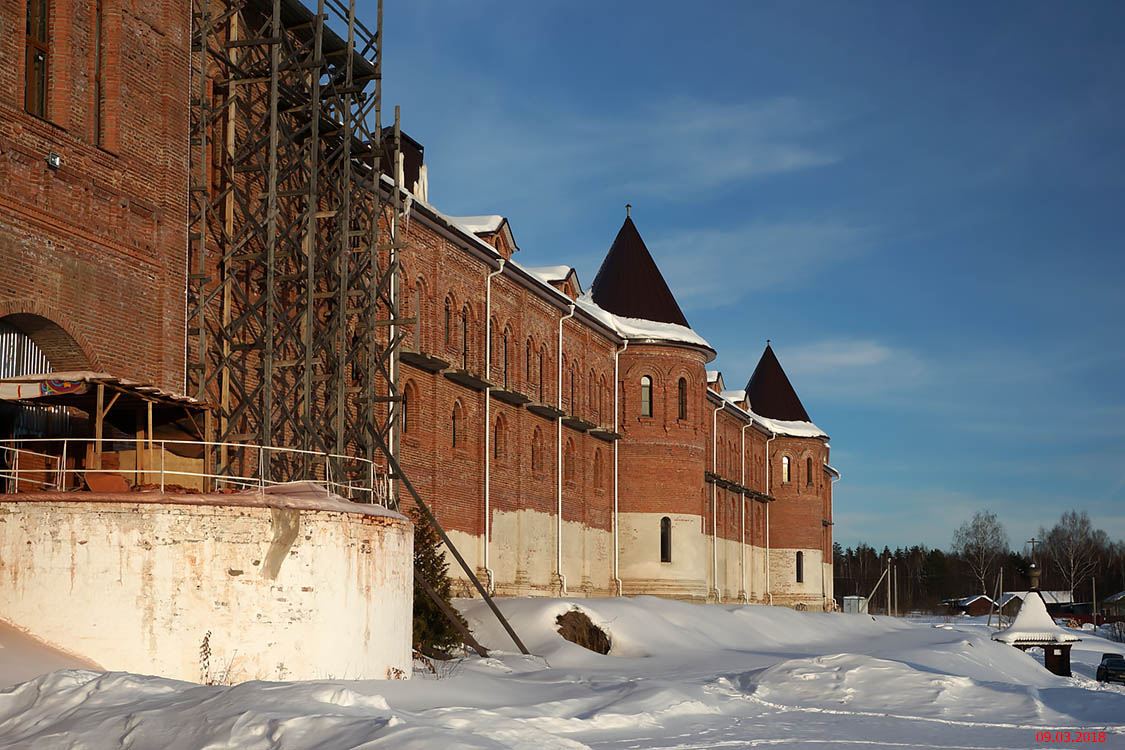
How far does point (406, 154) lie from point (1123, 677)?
75.0 ft

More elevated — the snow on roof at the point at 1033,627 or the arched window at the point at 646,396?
the arched window at the point at 646,396

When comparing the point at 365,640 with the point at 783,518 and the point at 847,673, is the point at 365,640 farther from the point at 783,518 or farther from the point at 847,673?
the point at 783,518

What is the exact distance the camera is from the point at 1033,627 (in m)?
31.3

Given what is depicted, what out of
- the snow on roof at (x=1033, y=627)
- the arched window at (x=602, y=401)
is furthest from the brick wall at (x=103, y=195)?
the arched window at (x=602, y=401)

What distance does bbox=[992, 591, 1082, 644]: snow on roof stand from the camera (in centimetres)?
3084

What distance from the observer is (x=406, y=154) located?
35.8 metres

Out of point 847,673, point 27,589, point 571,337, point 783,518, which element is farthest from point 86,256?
point 783,518

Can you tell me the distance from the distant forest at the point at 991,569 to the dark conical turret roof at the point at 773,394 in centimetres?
5564

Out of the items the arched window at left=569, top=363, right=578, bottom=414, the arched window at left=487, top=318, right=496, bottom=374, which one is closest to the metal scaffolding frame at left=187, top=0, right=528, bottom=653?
the arched window at left=487, top=318, right=496, bottom=374

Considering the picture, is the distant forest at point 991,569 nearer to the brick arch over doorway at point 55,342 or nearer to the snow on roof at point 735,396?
the snow on roof at point 735,396

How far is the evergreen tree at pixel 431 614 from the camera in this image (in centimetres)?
2438

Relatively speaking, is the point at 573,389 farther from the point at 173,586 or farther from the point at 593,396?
the point at 173,586

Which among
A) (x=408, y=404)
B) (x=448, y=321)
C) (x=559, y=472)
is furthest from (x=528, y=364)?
(x=408, y=404)
